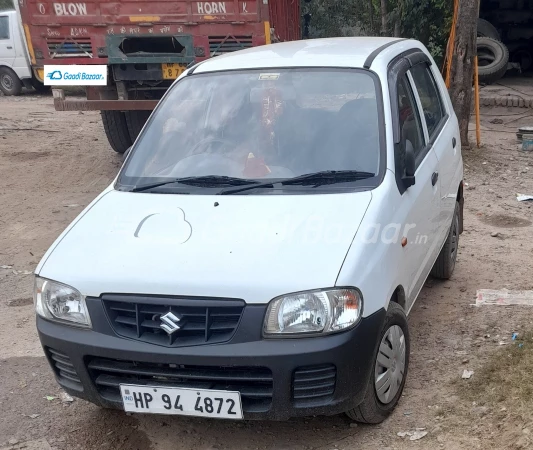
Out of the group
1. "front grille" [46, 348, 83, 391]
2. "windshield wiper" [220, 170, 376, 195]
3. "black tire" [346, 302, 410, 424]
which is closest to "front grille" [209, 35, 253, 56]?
"windshield wiper" [220, 170, 376, 195]

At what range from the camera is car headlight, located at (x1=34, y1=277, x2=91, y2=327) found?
2938 millimetres

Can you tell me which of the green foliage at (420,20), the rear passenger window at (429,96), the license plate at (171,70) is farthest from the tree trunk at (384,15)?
the rear passenger window at (429,96)

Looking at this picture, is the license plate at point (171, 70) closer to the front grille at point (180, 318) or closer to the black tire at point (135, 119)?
the black tire at point (135, 119)

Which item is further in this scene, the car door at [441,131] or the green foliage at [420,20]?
the green foliage at [420,20]

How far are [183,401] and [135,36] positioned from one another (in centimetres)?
601

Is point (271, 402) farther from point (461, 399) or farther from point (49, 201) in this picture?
point (49, 201)

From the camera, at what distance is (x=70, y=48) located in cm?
802

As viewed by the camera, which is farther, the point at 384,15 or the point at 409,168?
the point at 384,15

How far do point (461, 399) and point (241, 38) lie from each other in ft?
18.0

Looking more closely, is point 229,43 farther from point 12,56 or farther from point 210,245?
point 12,56

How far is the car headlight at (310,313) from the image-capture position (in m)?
2.71

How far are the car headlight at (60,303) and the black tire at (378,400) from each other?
128 centimetres

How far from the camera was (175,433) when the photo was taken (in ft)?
10.8

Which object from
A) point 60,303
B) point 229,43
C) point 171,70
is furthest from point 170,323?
point 171,70
